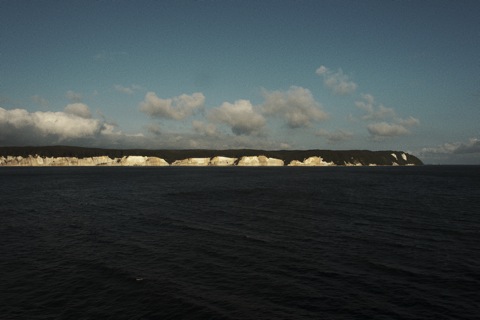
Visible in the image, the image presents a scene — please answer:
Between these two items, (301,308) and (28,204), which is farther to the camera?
(28,204)

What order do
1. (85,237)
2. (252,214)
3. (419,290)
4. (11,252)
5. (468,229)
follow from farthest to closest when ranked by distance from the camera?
(252,214)
(468,229)
(85,237)
(11,252)
(419,290)

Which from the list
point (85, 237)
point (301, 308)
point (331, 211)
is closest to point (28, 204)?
point (85, 237)

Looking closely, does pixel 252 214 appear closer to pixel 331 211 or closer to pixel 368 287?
pixel 331 211

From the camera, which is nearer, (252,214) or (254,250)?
(254,250)

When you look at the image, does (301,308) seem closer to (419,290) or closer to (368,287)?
(368,287)

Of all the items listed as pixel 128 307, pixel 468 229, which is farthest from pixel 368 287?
pixel 468 229

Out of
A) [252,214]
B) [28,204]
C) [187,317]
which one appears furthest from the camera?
[28,204]

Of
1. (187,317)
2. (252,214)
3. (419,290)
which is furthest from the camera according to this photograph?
(252,214)

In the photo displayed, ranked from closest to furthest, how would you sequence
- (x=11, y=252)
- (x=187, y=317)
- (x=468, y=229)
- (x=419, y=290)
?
(x=187, y=317), (x=419, y=290), (x=11, y=252), (x=468, y=229)

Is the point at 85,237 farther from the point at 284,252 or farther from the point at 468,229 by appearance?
the point at 468,229
